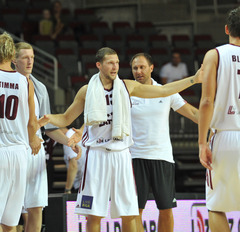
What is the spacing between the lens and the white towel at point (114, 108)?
5.37 meters

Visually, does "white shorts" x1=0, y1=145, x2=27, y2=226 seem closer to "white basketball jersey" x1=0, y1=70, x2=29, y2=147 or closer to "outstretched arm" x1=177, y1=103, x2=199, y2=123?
"white basketball jersey" x1=0, y1=70, x2=29, y2=147

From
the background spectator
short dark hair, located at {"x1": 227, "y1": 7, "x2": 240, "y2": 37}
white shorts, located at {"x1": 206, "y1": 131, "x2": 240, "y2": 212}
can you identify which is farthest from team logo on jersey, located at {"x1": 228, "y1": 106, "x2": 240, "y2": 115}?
the background spectator

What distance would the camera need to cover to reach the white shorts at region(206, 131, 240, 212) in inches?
174

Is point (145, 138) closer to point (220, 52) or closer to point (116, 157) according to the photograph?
point (116, 157)

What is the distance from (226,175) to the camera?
4426mm

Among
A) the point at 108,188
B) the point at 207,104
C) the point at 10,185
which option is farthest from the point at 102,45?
the point at 207,104

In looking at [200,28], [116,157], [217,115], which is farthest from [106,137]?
[200,28]

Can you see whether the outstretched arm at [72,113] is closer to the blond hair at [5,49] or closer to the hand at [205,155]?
the blond hair at [5,49]

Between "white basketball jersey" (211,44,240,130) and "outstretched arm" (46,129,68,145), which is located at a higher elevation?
"white basketball jersey" (211,44,240,130)

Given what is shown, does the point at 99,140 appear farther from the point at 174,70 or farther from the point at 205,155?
the point at 174,70

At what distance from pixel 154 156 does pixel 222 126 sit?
1.83 metres

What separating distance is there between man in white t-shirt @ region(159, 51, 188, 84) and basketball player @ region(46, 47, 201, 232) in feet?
27.1

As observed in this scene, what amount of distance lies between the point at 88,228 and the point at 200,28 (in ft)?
46.1

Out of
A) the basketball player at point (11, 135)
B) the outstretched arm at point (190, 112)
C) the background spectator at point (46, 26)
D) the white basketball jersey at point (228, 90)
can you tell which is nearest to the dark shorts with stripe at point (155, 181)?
the outstretched arm at point (190, 112)
